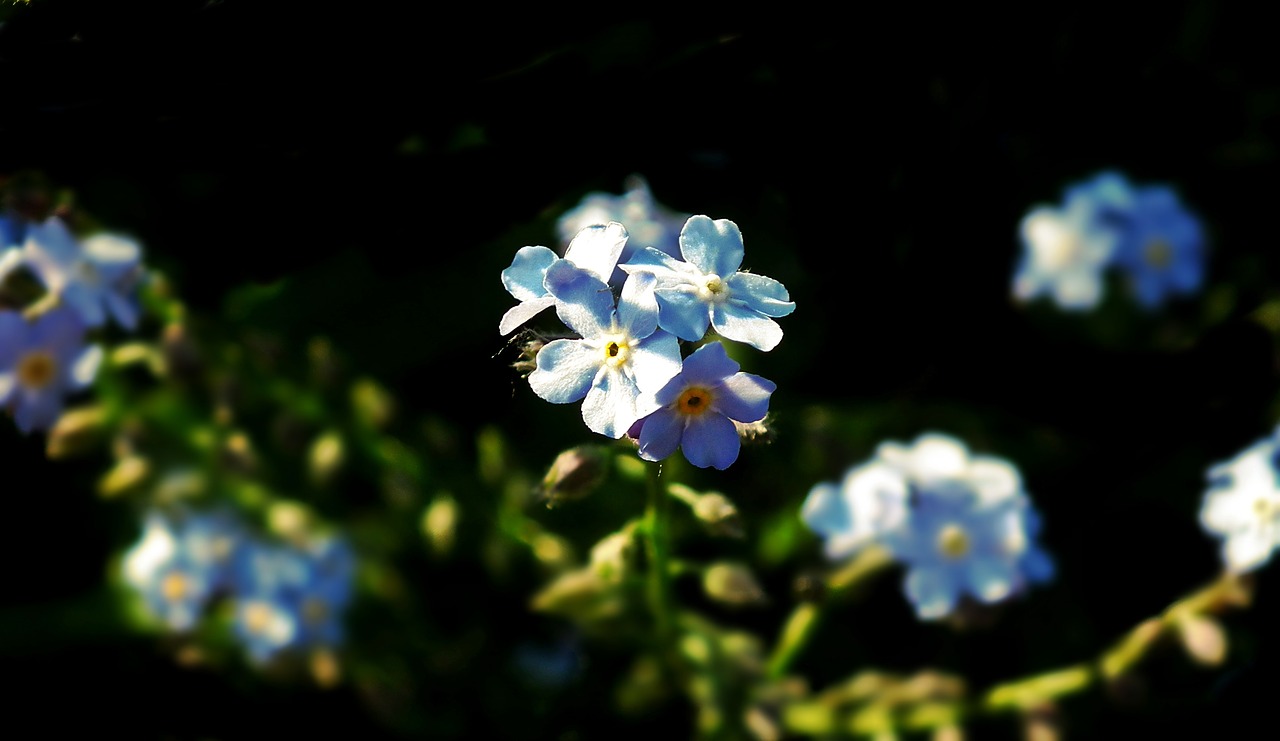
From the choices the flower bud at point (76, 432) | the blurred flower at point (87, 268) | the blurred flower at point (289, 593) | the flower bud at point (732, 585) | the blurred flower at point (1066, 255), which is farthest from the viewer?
the blurred flower at point (1066, 255)

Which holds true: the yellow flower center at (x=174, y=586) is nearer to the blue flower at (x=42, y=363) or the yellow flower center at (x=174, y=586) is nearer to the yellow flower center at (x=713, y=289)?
the blue flower at (x=42, y=363)

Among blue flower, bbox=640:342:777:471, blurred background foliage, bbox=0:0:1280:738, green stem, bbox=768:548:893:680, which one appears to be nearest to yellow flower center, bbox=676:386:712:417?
blue flower, bbox=640:342:777:471

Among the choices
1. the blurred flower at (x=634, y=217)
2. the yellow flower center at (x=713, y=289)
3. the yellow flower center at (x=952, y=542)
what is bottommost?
the yellow flower center at (x=713, y=289)

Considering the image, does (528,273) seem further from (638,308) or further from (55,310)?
(55,310)

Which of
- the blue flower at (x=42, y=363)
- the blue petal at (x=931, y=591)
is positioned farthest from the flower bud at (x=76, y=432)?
the blue petal at (x=931, y=591)

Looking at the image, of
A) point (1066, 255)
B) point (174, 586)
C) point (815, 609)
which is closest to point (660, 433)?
point (815, 609)
